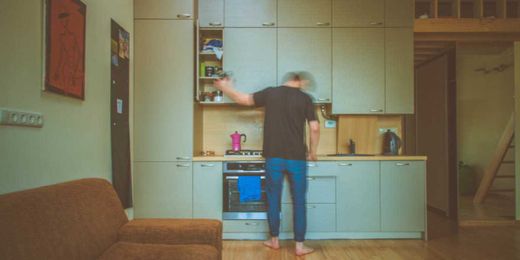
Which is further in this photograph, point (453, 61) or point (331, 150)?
point (453, 61)

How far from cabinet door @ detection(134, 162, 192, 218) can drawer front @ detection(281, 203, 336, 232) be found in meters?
0.95

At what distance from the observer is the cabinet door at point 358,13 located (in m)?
3.93

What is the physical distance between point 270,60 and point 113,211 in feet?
7.93

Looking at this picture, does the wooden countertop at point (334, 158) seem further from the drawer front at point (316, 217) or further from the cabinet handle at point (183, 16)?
the cabinet handle at point (183, 16)

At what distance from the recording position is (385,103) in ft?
13.0

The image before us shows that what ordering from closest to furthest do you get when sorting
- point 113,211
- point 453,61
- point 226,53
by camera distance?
point 113,211, point 226,53, point 453,61

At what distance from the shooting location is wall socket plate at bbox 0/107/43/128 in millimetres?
1580

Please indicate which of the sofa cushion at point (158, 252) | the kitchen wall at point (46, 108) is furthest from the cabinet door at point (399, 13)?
the sofa cushion at point (158, 252)

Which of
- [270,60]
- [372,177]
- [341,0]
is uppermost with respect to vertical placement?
[341,0]

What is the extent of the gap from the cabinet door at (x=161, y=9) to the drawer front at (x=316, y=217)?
7.25 feet

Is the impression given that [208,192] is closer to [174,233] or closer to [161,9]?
[174,233]

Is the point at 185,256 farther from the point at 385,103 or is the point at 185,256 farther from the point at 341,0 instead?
the point at 341,0

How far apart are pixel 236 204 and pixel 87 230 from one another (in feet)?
6.58

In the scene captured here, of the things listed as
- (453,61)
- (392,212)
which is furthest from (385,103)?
(453,61)
